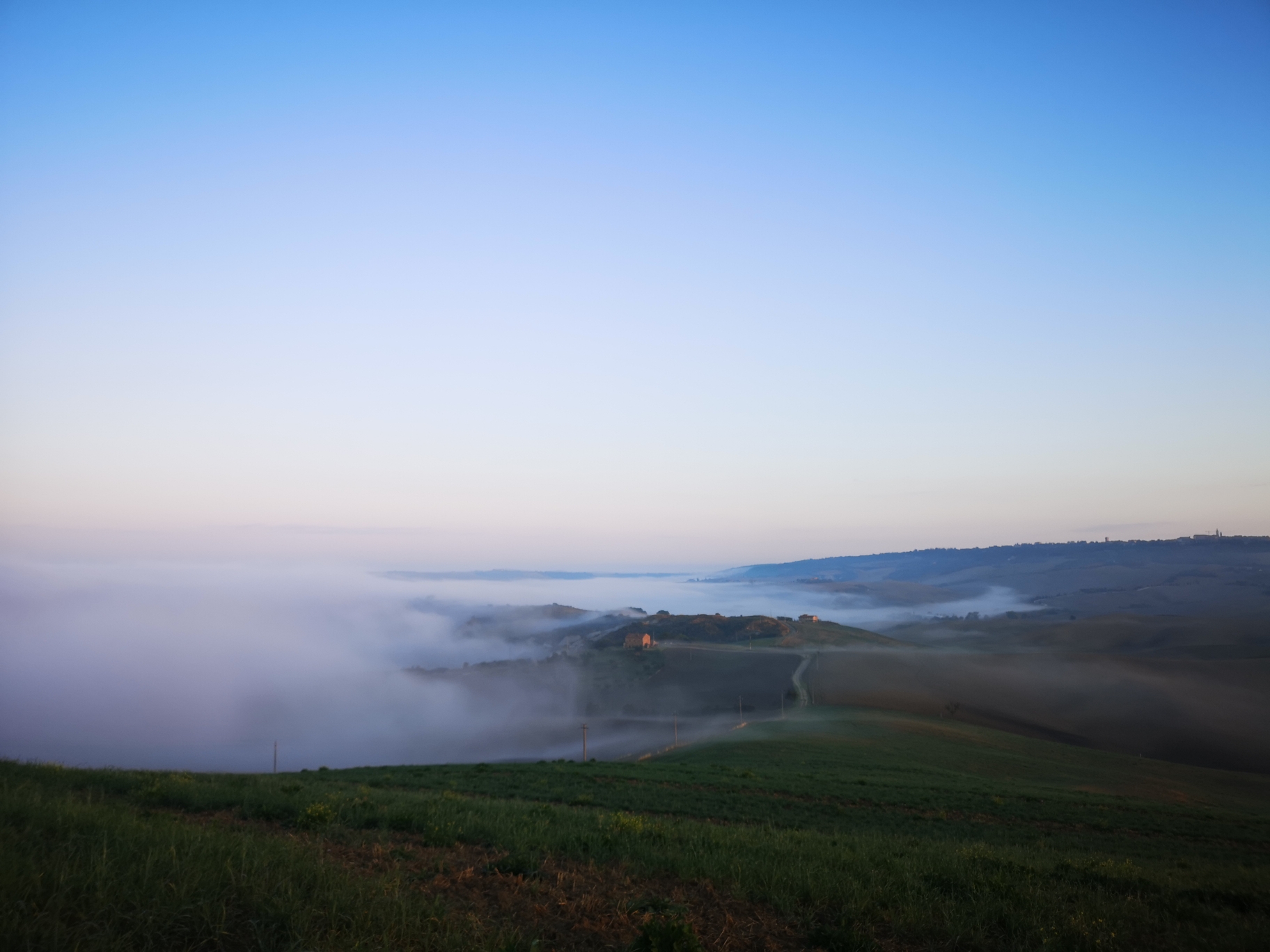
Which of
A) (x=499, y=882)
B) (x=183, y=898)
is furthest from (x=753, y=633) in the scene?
(x=183, y=898)

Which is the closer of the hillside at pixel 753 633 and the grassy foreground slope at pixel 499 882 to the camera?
the grassy foreground slope at pixel 499 882

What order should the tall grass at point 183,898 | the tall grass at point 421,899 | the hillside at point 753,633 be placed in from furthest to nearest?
the hillside at point 753,633 → the tall grass at point 421,899 → the tall grass at point 183,898

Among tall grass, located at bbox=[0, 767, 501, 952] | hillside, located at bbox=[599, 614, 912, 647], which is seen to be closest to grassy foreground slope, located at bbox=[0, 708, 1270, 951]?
tall grass, located at bbox=[0, 767, 501, 952]

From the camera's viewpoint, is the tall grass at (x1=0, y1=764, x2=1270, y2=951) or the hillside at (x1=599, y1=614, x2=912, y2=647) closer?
the tall grass at (x1=0, y1=764, x2=1270, y2=951)

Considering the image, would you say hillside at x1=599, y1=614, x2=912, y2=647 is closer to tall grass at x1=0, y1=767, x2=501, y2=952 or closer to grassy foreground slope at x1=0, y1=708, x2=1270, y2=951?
grassy foreground slope at x1=0, y1=708, x2=1270, y2=951

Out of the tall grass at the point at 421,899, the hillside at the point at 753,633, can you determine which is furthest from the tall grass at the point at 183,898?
the hillside at the point at 753,633

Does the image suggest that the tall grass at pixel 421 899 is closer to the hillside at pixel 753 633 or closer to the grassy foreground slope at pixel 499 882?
the grassy foreground slope at pixel 499 882

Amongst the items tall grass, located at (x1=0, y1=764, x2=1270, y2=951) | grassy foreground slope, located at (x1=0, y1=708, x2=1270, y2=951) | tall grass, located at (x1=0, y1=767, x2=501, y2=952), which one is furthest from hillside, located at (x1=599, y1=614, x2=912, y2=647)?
tall grass, located at (x1=0, y1=767, x2=501, y2=952)

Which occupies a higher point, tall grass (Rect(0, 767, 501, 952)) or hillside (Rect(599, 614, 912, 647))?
tall grass (Rect(0, 767, 501, 952))

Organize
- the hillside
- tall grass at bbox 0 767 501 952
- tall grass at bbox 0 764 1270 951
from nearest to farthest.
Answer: tall grass at bbox 0 767 501 952, tall grass at bbox 0 764 1270 951, the hillside

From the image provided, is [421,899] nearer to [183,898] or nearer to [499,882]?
[499,882]

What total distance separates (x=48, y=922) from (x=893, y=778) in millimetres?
37783

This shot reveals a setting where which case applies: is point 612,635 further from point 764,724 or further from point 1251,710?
point 1251,710

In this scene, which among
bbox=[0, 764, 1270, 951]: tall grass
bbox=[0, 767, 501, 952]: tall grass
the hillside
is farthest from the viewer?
the hillside
